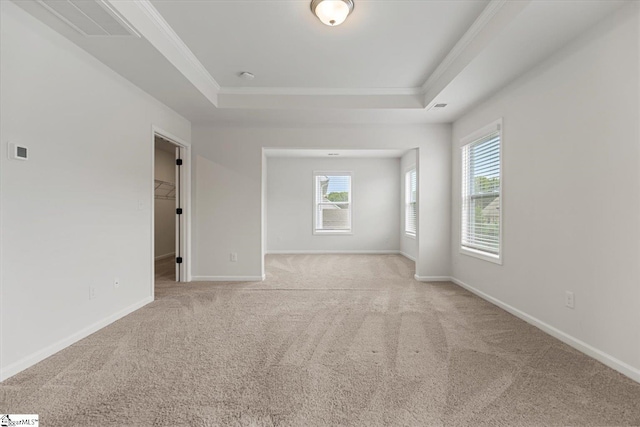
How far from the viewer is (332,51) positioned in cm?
314

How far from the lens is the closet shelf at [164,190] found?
264 inches

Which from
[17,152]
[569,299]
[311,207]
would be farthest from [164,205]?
[569,299]

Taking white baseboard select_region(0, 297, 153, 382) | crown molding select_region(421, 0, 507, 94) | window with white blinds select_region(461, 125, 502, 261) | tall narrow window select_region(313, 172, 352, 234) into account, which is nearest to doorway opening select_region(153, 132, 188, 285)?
white baseboard select_region(0, 297, 153, 382)

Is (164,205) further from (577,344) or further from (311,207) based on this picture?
(577,344)

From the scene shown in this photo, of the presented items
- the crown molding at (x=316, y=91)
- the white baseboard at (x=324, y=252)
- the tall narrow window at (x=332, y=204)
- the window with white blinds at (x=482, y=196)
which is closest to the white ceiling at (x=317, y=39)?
the crown molding at (x=316, y=91)

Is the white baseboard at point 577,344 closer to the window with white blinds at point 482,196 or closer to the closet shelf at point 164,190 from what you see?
the window with white blinds at point 482,196

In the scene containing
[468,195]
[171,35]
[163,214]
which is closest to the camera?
[171,35]

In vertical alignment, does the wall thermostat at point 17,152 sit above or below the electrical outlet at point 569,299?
above

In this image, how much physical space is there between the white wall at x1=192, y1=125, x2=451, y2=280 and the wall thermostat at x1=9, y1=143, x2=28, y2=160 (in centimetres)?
266

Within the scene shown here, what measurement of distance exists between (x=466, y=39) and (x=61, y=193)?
3.71 meters

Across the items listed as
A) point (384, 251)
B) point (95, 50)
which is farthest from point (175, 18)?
point (384, 251)

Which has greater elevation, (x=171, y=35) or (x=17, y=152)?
(x=171, y=35)

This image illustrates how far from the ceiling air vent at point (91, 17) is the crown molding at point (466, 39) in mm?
2740

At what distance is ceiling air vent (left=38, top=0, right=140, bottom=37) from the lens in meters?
2.05
